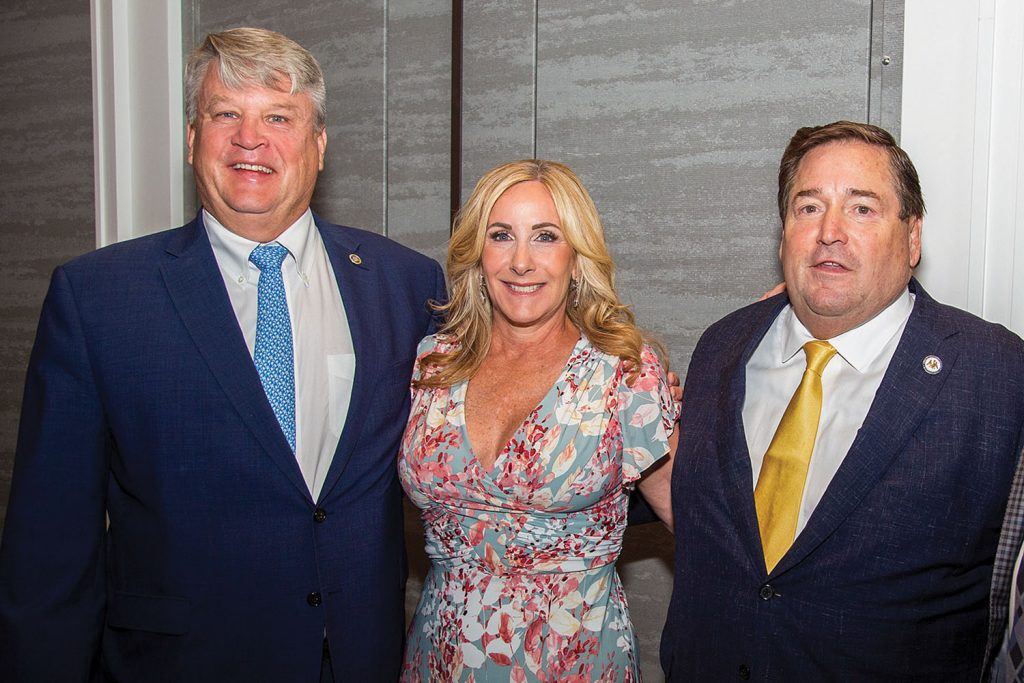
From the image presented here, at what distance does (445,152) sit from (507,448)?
1.45 m

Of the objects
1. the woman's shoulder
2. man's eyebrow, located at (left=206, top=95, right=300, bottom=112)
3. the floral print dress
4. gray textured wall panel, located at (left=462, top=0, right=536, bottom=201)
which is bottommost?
the floral print dress

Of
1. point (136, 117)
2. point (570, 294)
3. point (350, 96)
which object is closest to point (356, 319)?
point (570, 294)

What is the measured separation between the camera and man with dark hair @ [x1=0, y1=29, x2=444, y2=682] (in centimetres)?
188

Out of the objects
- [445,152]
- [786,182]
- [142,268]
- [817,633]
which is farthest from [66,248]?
[817,633]

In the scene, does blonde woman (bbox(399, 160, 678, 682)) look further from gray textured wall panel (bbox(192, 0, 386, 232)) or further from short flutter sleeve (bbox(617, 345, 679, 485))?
gray textured wall panel (bbox(192, 0, 386, 232))

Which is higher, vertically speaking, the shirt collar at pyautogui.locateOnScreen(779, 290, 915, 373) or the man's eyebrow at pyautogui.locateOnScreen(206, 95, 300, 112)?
the man's eyebrow at pyautogui.locateOnScreen(206, 95, 300, 112)

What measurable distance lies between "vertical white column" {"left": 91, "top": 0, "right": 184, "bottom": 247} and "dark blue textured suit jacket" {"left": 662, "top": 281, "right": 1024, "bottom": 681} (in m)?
2.83

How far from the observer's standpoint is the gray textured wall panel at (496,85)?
9.82 feet

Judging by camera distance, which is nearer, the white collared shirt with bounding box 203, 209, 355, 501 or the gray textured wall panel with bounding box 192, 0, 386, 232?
the white collared shirt with bounding box 203, 209, 355, 501

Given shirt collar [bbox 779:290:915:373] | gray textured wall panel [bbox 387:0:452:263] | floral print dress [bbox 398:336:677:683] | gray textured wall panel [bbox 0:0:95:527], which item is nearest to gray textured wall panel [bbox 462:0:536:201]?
gray textured wall panel [bbox 387:0:452:263]

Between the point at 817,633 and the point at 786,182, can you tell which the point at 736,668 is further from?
the point at 786,182

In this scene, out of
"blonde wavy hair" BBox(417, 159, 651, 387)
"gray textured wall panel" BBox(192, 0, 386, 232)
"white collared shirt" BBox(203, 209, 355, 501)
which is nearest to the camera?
"white collared shirt" BBox(203, 209, 355, 501)

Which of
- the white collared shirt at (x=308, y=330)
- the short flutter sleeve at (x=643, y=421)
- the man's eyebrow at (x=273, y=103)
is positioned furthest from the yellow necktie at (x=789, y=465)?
the man's eyebrow at (x=273, y=103)

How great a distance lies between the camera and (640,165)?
2.84m
